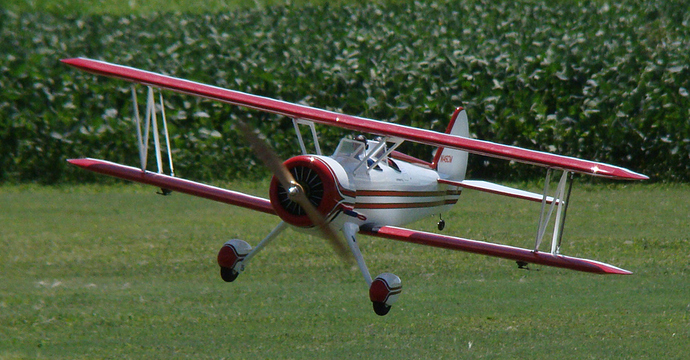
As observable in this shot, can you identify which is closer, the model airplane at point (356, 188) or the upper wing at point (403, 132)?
the upper wing at point (403, 132)

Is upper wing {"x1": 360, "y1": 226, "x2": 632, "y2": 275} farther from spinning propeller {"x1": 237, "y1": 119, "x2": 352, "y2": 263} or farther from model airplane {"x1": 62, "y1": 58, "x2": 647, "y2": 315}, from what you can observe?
spinning propeller {"x1": 237, "y1": 119, "x2": 352, "y2": 263}

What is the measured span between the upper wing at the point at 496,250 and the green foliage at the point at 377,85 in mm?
16981

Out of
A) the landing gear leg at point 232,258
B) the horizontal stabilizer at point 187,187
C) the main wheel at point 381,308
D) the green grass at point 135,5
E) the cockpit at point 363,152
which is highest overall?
the cockpit at point 363,152

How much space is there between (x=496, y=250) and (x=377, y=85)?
20.2 m

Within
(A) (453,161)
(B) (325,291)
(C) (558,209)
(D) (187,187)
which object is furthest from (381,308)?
(B) (325,291)

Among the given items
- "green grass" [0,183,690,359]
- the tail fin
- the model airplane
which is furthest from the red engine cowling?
"green grass" [0,183,690,359]

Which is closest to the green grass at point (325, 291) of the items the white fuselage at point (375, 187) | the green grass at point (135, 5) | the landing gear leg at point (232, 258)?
the white fuselage at point (375, 187)

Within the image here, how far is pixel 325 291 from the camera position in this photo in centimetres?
1650

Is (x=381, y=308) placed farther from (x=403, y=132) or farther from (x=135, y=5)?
(x=135, y=5)

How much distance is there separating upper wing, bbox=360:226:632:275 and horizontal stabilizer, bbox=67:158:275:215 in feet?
3.16

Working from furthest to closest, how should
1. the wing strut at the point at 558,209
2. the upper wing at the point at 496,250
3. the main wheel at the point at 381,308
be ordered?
the wing strut at the point at 558,209
the upper wing at the point at 496,250
the main wheel at the point at 381,308

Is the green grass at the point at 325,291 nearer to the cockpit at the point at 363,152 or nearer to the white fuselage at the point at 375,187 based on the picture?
the white fuselage at the point at 375,187

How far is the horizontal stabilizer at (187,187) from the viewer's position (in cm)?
789

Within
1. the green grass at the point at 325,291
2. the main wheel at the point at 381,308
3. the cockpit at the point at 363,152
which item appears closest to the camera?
the main wheel at the point at 381,308
